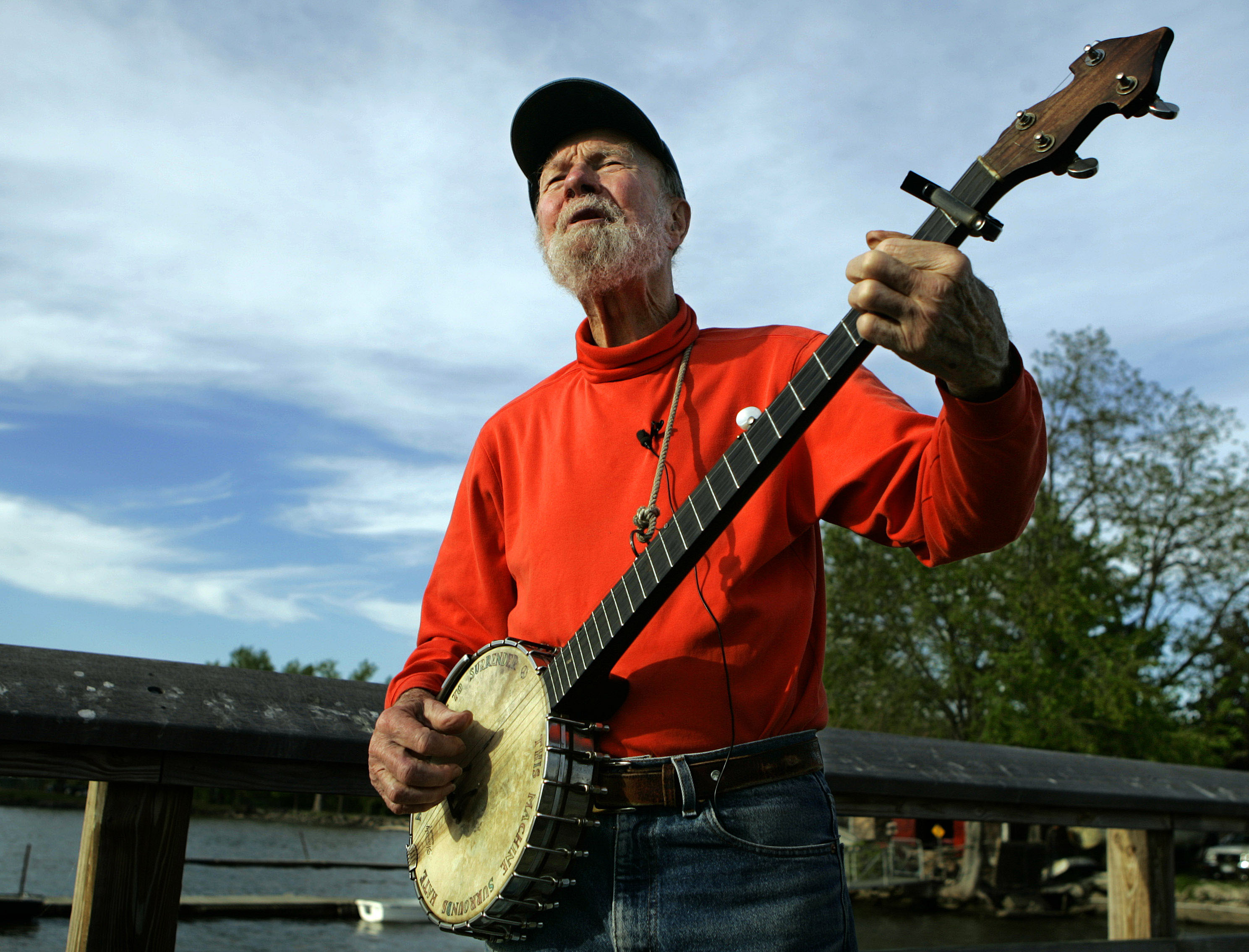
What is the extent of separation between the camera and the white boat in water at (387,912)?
667 inches

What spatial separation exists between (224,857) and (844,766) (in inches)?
1580

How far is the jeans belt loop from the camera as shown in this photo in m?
1.61

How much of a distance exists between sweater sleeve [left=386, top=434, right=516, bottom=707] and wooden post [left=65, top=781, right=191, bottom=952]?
53 cm

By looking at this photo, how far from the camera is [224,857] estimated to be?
3700 centimetres

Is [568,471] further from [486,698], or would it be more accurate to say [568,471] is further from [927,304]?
[927,304]

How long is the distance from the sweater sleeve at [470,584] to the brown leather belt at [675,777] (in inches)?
24.6

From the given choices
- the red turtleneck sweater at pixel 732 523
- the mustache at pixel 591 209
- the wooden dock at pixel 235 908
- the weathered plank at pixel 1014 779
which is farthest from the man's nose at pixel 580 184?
the wooden dock at pixel 235 908

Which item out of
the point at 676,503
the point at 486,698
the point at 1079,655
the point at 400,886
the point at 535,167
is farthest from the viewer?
the point at 400,886

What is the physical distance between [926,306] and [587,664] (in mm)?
819

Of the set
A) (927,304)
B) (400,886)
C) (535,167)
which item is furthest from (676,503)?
(400,886)

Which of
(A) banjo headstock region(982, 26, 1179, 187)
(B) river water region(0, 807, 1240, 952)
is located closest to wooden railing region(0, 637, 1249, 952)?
(B) river water region(0, 807, 1240, 952)

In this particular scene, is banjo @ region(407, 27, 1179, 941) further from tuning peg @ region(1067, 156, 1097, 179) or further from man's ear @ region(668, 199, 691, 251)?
man's ear @ region(668, 199, 691, 251)

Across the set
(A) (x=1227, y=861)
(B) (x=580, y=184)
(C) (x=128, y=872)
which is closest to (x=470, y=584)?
(C) (x=128, y=872)

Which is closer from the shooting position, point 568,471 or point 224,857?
point 568,471
